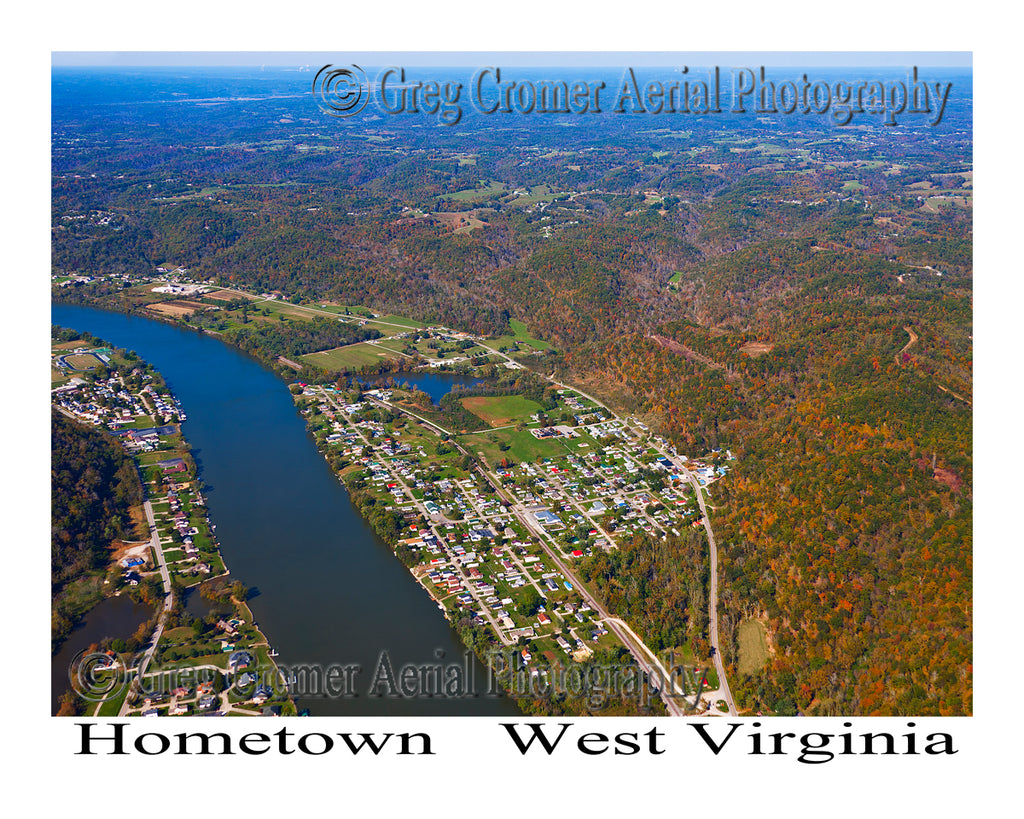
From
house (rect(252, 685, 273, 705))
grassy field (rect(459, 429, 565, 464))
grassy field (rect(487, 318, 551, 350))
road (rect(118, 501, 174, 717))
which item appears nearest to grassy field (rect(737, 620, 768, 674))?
house (rect(252, 685, 273, 705))

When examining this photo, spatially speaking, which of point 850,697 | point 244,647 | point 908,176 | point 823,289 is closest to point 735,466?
point 850,697

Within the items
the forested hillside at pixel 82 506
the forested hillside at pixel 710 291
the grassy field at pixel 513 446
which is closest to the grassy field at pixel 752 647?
the forested hillside at pixel 710 291

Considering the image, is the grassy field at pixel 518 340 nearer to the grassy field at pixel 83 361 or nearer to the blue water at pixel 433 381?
the blue water at pixel 433 381

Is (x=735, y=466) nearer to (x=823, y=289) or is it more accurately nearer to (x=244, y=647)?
(x=244, y=647)

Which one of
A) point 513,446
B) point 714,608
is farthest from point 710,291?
point 714,608

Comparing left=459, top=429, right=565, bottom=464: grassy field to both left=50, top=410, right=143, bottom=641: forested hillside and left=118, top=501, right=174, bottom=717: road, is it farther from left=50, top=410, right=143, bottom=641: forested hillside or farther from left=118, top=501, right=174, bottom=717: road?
left=50, top=410, right=143, bottom=641: forested hillside

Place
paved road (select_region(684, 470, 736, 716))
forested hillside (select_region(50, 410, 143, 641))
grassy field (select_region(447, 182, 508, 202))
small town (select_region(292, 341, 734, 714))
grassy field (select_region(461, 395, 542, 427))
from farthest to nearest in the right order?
grassy field (select_region(447, 182, 508, 202)) → grassy field (select_region(461, 395, 542, 427)) → forested hillside (select_region(50, 410, 143, 641)) → small town (select_region(292, 341, 734, 714)) → paved road (select_region(684, 470, 736, 716))
